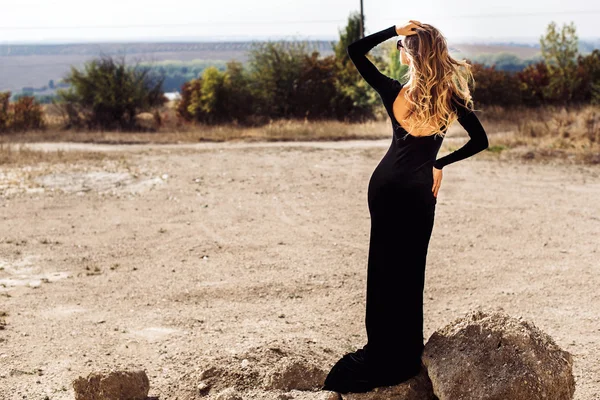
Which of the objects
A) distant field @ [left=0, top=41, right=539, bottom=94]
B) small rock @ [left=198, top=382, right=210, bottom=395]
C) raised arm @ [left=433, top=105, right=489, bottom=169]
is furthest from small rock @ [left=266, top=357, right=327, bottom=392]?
distant field @ [left=0, top=41, right=539, bottom=94]

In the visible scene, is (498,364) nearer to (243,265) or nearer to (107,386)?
(107,386)

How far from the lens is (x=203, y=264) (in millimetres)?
8453

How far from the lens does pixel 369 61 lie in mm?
3947

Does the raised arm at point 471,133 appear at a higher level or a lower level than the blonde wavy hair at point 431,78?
lower

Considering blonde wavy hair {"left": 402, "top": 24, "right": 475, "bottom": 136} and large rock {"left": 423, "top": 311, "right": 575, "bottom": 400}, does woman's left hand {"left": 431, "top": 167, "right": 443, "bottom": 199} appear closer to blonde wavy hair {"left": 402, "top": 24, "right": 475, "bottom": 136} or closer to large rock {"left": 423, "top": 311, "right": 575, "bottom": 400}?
blonde wavy hair {"left": 402, "top": 24, "right": 475, "bottom": 136}

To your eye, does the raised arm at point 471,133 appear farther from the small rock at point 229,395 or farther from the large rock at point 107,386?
the large rock at point 107,386

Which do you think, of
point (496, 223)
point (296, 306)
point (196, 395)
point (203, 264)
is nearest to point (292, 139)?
point (496, 223)

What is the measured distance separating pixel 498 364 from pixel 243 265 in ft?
16.2

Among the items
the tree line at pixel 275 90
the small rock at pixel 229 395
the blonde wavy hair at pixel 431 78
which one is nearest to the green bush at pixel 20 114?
the tree line at pixel 275 90

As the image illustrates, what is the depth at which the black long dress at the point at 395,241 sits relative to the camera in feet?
12.7

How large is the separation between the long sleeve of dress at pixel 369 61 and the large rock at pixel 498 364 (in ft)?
4.58

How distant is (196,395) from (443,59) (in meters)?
2.45

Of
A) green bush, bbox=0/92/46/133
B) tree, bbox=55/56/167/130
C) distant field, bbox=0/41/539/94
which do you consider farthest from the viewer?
distant field, bbox=0/41/539/94

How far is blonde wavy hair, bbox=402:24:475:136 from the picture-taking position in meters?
3.65
